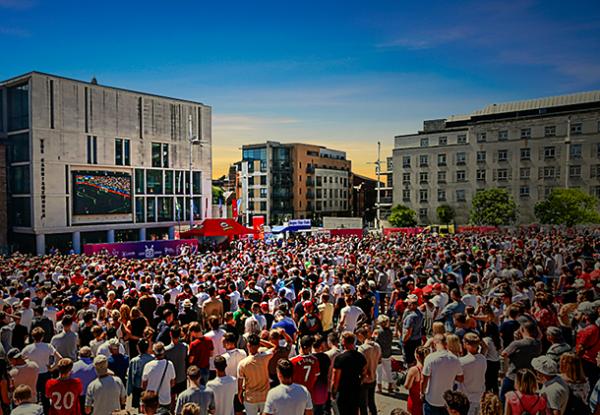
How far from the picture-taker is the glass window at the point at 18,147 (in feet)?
143

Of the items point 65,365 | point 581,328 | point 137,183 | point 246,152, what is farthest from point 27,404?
point 246,152

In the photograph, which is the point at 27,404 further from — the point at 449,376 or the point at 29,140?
the point at 29,140

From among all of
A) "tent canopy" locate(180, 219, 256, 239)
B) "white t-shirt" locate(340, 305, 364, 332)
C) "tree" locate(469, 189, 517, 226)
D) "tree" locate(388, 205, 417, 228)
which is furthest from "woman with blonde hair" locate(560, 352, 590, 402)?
"tree" locate(388, 205, 417, 228)

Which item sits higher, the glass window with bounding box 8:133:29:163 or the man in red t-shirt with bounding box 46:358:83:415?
the glass window with bounding box 8:133:29:163

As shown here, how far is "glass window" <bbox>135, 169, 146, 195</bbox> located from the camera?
51547 mm

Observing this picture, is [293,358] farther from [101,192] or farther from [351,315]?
[101,192]

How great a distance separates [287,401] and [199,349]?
2689 millimetres

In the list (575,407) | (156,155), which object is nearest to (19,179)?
(156,155)

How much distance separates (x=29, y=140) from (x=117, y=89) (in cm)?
1123

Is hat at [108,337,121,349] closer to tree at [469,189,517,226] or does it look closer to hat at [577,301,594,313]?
hat at [577,301,594,313]

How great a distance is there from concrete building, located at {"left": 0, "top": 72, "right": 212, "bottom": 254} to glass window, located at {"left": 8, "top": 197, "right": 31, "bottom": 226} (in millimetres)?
99

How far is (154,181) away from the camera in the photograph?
5375 centimetres

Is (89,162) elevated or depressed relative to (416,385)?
elevated

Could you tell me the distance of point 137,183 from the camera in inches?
2031
